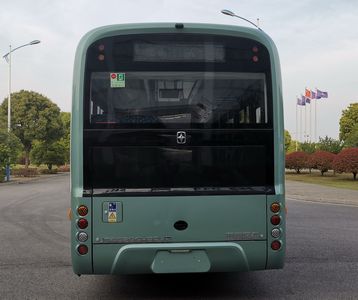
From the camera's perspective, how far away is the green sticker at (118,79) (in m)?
5.44

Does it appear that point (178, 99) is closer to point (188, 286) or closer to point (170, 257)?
point (170, 257)

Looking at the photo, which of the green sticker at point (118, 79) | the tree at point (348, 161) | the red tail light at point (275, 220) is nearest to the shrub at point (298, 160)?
the tree at point (348, 161)

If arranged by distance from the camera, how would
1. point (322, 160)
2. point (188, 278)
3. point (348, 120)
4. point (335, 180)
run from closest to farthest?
point (188, 278) → point (335, 180) → point (322, 160) → point (348, 120)

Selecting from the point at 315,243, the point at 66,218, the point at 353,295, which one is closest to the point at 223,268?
the point at 353,295

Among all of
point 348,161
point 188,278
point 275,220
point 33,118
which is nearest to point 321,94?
point 33,118

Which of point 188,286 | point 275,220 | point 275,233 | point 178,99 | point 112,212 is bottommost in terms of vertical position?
point 188,286

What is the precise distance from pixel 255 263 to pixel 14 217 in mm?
9951

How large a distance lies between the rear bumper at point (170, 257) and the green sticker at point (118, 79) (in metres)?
1.73

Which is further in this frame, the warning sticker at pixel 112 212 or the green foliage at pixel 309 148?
the green foliage at pixel 309 148

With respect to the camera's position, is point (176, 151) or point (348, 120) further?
point (348, 120)

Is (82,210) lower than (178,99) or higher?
lower

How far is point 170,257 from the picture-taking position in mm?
5355

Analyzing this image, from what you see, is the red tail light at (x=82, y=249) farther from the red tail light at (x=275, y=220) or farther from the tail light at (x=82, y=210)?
the red tail light at (x=275, y=220)

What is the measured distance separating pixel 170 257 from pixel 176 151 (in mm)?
1148
